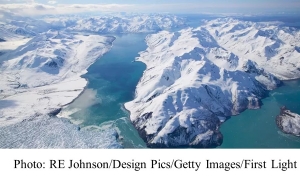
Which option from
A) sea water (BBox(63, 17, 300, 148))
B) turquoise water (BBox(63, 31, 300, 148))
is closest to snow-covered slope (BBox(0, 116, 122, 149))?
sea water (BBox(63, 17, 300, 148))

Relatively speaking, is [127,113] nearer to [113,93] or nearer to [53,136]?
[113,93]

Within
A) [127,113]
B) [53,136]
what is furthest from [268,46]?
[53,136]

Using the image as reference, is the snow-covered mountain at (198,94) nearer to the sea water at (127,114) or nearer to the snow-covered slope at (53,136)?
the sea water at (127,114)

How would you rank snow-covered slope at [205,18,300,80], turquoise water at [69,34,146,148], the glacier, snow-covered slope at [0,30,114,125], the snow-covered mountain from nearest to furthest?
1. the glacier
2. the snow-covered mountain
3. turquoise water at [69,34,146,148]
4. snow-covered slope at [0,30,114,125]
5. snow-covered slope at [205,18,300,80]

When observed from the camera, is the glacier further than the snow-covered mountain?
No

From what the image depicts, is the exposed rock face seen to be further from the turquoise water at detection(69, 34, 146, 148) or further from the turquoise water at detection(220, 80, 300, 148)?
the turquoise water at detection(69, 34, 146, 148)

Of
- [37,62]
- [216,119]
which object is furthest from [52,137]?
[37,62]

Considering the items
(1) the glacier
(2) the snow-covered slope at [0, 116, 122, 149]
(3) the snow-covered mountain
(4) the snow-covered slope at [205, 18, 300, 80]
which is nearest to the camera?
(2) the snow-covered slope at [0, 116, 122, 149]
